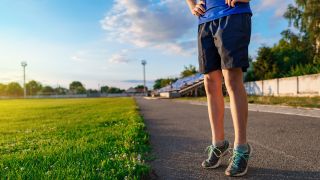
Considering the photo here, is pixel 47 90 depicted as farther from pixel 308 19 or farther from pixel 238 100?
pixel 238 100

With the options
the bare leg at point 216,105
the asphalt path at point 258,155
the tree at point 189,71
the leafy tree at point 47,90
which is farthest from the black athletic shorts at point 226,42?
the leafy tree at point 47,90

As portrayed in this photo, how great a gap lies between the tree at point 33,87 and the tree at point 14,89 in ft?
10.0

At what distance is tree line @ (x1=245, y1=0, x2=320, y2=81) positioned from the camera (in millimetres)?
33094

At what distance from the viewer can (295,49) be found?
126 feet

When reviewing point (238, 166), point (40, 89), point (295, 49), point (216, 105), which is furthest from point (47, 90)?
point (238, 166)

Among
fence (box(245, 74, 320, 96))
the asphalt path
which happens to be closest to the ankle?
the asphalt path

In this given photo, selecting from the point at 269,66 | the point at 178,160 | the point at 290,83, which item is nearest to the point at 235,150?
the point at 178,160

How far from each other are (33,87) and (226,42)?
16618cm

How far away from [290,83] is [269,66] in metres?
11.3

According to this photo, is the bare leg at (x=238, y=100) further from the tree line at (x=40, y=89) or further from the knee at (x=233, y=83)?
the tree line at (x=40, y=89)

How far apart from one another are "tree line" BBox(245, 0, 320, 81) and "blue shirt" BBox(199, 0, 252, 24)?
31.0m

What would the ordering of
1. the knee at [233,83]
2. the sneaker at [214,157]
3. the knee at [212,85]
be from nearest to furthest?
the knee at [233,83] → the sneaker at [214,157] → the knee at [212,85]

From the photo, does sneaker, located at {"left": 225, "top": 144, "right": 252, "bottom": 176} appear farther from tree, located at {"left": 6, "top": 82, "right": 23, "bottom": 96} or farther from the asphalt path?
tree, located at {"left": 6, "top": 82, "right": 23, "bottom": 96}

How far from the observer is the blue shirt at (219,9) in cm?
333
